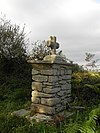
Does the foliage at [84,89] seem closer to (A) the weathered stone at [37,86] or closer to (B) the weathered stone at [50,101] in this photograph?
(B) the weathered stone at [50,101]

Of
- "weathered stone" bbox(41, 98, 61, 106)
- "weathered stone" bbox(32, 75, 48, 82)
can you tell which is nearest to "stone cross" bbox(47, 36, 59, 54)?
"weathered stone" bbox(32, 75, 48, 82)

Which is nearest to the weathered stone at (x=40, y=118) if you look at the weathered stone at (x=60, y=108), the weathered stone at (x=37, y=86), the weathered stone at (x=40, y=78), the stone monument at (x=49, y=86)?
the stone monument at (x=49, y=86)

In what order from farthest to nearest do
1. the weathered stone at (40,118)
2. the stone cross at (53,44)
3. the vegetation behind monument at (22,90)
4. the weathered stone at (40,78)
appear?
the stone cross at (53,44) → the weathered stone at (40,78) → the weathered stone at (40,118) → the vegetation behind monument at (22,90)

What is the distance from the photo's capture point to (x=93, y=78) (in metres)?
9.16

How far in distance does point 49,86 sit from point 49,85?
24mm

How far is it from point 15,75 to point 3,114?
3701mm

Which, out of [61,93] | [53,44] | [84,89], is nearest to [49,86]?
[61,93]

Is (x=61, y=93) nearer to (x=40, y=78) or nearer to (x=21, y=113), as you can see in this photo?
(x=40, y=78)

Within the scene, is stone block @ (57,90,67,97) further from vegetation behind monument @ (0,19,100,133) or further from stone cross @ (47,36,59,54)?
stone cross @ (47,36,59,54)

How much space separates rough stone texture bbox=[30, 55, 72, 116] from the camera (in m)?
6.52

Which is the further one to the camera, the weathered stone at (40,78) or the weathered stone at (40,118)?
the weathered stone at (40,78)

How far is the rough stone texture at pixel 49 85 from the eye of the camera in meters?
6.52

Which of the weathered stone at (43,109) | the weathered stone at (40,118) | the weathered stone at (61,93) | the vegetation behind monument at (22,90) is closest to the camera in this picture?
Result: the vegetation behind monument at (22,90)

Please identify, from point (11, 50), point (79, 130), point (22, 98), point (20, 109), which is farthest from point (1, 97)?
point (79, 130)
